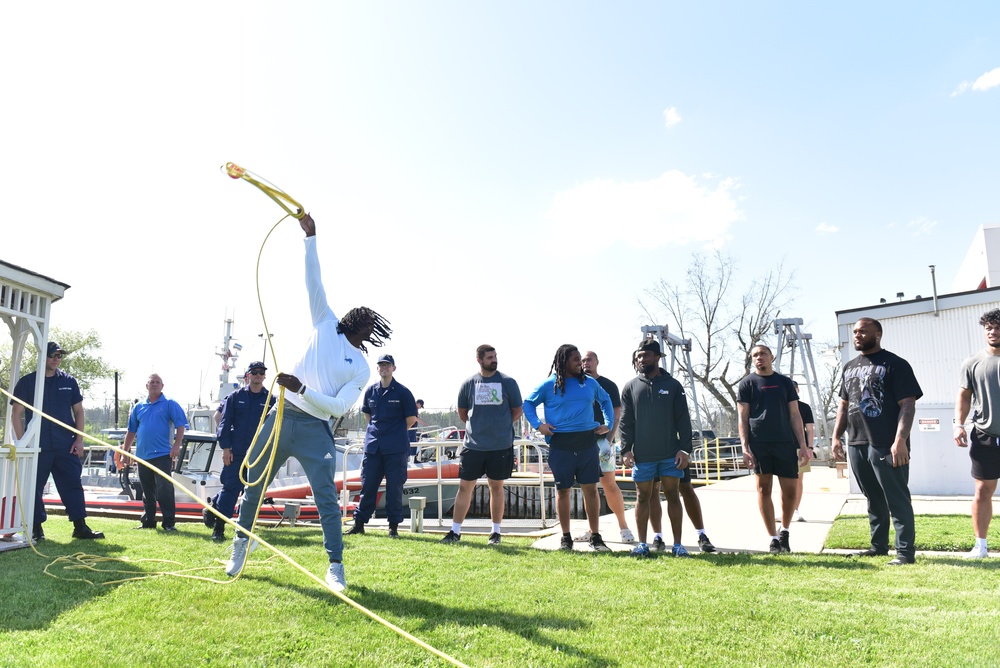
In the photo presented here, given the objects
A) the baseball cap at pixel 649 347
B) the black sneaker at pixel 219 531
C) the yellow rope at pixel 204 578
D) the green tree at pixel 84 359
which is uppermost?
the green tree at pixel 84 359

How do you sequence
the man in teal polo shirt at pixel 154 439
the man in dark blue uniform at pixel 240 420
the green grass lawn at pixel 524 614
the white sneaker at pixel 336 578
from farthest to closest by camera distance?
the man in teal polo shirt at pixel 154 439
the man in dark blue uniform at pixel 240 420
the white sneaker at pixel 336 578
the green grass lawn at pixel 524 614

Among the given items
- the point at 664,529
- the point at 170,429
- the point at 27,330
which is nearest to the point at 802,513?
the point at 664,529

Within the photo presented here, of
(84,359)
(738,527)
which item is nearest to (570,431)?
(738,527)

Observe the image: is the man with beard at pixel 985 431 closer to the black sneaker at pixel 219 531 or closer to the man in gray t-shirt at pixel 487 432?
the man in gray t-shirt at pixel 487 432

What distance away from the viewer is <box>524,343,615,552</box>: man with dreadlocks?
600 centimetres

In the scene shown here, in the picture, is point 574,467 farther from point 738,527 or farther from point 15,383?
point 15,383

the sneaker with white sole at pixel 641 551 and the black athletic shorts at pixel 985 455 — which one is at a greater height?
the black athletic shorts at pixel 985 455

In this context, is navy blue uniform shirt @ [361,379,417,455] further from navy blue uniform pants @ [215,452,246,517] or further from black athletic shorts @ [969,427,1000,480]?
black athletic shorts @ [969,427,1000,480]

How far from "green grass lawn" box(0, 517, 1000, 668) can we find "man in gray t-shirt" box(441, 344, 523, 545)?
4.85ft

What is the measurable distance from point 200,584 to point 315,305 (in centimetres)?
183

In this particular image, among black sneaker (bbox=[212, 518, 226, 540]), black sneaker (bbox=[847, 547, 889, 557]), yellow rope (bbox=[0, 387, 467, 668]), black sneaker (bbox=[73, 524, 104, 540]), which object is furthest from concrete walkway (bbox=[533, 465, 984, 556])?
black sneaker (bbox=[73, 524, 104, 540])

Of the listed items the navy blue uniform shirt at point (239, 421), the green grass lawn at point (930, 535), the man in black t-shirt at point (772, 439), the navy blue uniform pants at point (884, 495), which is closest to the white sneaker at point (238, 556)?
the navy blue uniform shirt at point (239, 421)

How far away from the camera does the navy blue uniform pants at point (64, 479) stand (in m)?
6.20

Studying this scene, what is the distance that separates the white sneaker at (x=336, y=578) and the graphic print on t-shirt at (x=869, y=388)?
4.16m
